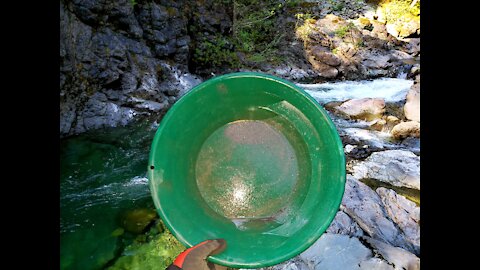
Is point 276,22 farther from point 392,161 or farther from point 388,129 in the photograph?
point 392,161

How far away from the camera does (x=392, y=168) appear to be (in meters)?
3.25

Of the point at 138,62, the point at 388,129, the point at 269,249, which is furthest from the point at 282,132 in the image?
the point at 138,62

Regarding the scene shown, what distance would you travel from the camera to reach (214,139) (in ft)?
5.61

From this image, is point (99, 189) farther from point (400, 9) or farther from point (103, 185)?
point (400, 9)

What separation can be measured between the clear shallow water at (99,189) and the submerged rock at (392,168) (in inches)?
92.2

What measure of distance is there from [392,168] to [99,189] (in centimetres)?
320

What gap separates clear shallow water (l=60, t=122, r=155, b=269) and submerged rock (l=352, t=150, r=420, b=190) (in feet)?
7.68

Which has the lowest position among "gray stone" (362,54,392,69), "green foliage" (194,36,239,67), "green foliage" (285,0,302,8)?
"green foliage" (194,36,239,67)

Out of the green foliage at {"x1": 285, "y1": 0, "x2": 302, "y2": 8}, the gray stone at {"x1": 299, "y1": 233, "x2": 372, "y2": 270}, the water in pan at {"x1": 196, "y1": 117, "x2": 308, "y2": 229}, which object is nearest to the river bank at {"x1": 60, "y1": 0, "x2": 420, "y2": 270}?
the gray stone at {"x1": 299, "y1": 233, "x2": 372, "y2": 270}

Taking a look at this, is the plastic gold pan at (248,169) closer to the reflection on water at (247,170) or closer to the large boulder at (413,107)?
the reflection on water at (247,170)

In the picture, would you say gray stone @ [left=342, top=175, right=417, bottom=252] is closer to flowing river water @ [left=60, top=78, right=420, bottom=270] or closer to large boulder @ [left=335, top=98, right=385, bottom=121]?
flowing river water @ [left=60, top=78, right=420, bottom=270]

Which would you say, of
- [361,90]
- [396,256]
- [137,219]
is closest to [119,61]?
[137,219]

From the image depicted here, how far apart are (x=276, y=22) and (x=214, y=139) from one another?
28.1 ft

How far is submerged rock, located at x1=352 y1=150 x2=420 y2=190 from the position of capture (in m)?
3.02
